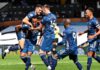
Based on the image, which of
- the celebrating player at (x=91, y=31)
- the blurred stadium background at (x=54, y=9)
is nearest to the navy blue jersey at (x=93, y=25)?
the celebrating player at (x=91, y=31)

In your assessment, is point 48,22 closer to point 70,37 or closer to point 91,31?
point 70,37

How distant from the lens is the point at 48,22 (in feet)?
50.8

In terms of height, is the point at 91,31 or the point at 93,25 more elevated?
the point at 93,25

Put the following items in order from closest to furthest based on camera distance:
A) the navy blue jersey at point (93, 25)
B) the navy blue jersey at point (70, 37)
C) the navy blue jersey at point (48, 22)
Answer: the navy blue jersey at point (48, 22), the navy blue jersey at point (70, 37), the navy blue jersey at point (93, 25)

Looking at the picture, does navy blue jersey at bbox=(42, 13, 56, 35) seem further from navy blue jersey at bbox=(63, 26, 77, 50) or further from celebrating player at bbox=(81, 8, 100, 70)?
celebrating player at bbox=(81, 8, 100, 70)

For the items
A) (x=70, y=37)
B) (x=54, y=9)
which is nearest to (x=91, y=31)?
(x=70, y=37)

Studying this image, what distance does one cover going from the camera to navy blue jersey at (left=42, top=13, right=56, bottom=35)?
50.7ft

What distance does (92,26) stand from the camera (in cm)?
1628

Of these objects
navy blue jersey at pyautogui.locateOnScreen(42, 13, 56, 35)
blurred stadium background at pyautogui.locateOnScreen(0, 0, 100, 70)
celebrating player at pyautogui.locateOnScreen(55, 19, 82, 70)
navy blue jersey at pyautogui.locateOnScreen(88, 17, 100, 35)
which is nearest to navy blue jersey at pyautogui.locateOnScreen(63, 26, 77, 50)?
celebrating player at pyautogui.locateOnScreen(55, 19, 82, 70)

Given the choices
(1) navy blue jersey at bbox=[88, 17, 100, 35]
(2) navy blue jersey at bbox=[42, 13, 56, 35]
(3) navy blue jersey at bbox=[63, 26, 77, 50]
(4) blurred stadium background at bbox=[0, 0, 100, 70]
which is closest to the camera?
(2) navy blue jersey at bbox=[42, 13, 56, 35]

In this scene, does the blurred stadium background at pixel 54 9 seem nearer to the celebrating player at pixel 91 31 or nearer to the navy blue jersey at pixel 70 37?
the celebrating player at pixel 91 31

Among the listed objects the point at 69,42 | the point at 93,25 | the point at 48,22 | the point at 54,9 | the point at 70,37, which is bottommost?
the point at 54,9

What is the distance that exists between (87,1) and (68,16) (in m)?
2.09

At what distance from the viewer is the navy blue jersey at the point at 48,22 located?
15445mm
